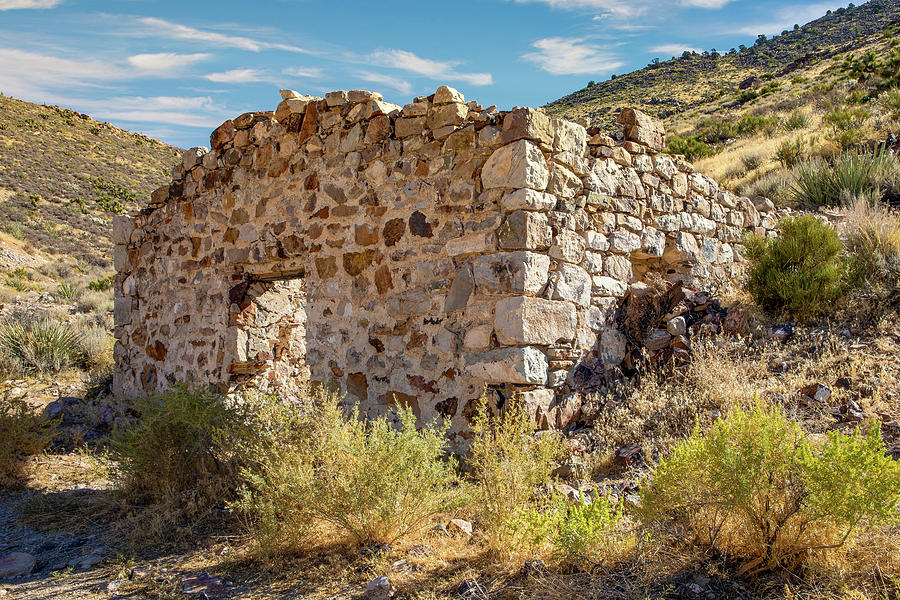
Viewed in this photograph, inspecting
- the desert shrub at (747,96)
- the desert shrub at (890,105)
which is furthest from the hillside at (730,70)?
the desert shrub at (890,105)

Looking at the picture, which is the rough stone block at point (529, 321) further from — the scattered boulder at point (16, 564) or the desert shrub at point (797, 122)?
the desert shrub at point (797, 122)

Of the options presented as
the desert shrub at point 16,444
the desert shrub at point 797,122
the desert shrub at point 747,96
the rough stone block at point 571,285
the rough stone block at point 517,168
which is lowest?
the desert shrub at point 16,444

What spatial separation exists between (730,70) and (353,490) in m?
33.2

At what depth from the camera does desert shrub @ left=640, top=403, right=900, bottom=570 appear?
97.5 inches

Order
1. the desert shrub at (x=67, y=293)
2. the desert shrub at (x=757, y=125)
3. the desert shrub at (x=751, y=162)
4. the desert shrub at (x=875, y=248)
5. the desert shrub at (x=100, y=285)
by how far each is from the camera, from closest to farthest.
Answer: the desert shrub at (x=875, y=248), the desert shrub at (x=751, y=162), the desert shrub at (x=67, y=293), the desert shrub at (x=757, y=125), the desert shrub at (x=100, y=285)

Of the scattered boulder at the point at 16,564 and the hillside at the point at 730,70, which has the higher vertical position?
the hillside at the point at 730,70

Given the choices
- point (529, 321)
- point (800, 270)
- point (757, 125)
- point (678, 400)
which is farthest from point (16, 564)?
point (757, 125)

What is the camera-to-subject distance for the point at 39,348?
31.4 feet

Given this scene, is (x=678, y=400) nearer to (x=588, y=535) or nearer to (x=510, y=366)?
(x=510, y=366)

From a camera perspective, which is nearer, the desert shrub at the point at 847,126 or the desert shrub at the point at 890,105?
the desert shrub at the point at 847,126

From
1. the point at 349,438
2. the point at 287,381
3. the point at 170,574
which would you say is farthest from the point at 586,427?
the point at 287,381

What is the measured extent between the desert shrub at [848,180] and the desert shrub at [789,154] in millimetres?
2527

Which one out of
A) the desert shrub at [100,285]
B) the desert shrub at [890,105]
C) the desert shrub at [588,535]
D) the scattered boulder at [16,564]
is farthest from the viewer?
the desert shrub at [100,285]

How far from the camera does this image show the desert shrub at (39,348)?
9453 mm
